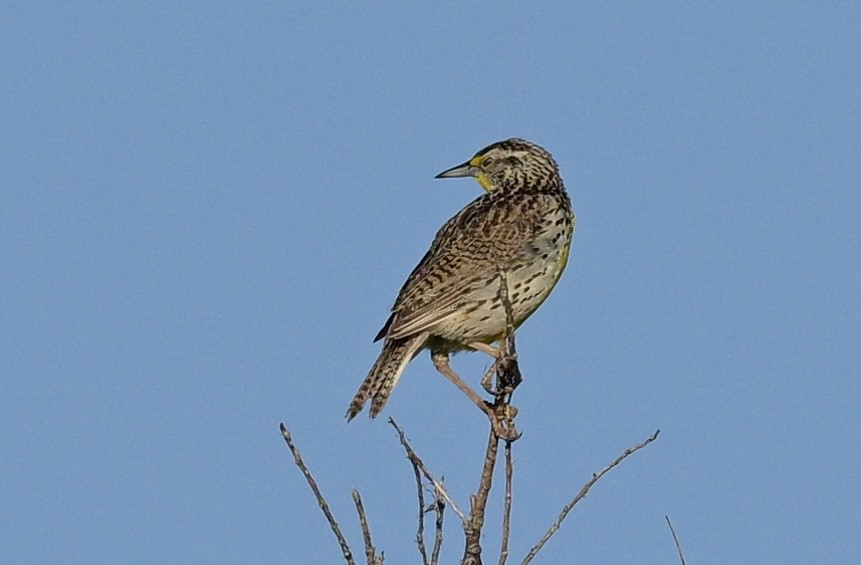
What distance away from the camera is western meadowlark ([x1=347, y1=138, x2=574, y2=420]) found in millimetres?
7500

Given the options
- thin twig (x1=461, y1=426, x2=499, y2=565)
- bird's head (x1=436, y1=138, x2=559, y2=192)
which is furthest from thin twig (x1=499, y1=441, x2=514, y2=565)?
bird's head (x1=436, y1=138, x2=559, y2=192)

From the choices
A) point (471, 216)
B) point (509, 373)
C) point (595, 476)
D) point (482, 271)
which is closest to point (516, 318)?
point (482, 271)

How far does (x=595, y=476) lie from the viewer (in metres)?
5.06

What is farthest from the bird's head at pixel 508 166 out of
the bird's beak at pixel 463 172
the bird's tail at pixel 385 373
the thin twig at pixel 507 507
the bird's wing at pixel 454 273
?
the thin twig at pixel 507 507

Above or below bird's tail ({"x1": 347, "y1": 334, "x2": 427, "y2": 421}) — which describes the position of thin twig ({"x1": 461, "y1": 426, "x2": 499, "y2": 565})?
below

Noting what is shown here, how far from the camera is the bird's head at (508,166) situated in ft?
29.0

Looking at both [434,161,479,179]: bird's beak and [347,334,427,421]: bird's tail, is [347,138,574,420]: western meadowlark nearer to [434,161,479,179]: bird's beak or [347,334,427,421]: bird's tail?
[347,334,427,421]: bird's tail

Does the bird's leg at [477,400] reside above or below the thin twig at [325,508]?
above

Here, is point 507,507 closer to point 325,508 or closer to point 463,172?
point 325,508

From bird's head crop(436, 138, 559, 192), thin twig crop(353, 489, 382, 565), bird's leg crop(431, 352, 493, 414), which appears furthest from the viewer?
bird's head crop(436, 138, 559, 192)

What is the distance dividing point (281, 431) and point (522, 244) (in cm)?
341

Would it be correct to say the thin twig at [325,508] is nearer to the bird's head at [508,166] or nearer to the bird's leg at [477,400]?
the bird's leg at [477,400]

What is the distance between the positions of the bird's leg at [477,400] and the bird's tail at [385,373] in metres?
0.24

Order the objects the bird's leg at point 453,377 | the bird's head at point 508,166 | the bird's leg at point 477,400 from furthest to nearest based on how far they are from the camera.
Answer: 1. the bird's head at point 508,166
2. the bird's leg at point 453,377
3. the bird's leg at point 477,400
